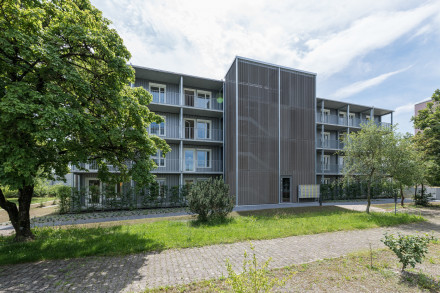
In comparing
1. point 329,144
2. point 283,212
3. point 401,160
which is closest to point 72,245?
point 283,212

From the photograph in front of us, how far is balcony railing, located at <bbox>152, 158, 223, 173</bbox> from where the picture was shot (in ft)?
52.4

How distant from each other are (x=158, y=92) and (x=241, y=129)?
8.13 metres

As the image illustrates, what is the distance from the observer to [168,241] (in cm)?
643

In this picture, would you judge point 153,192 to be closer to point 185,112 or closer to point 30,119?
point 185,112

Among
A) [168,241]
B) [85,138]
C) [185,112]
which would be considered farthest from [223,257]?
[185,112]

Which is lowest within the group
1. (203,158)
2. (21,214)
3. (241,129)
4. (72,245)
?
(72,245)

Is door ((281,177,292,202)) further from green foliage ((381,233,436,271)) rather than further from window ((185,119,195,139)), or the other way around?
green foliage ((381,233,436,271))

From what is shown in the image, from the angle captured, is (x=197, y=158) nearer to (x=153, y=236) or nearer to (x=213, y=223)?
(x=213, y=223)

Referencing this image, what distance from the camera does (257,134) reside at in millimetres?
15750

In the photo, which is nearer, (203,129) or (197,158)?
(203,129)

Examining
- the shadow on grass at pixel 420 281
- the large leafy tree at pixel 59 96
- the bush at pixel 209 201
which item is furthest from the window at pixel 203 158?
the shadow on grass at pixel 420 281

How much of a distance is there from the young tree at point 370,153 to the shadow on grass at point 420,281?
333 inches

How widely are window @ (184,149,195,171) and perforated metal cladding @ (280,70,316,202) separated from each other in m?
7.81

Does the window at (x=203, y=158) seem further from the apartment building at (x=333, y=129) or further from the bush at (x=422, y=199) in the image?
the bush at (x=422, y=199)
